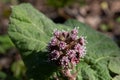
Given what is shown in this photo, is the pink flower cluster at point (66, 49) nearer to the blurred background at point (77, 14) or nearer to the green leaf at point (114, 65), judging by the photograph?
the green leaf at point (114, 65)

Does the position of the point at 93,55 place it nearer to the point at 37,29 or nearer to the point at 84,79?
the point at 84,79

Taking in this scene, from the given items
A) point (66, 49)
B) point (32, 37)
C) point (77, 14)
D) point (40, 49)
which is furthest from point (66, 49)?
point (77, 14)

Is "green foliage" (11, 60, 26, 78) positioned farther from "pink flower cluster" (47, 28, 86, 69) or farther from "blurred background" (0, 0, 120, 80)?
"pink flower cluster" (47, 28, 86, 69)

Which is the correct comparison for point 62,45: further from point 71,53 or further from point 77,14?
point 77,14

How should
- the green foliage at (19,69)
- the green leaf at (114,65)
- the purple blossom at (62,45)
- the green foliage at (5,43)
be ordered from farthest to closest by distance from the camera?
the green foliage at (5,43)
the green foliage at (19,69)
the green leaf at (114,65)
the purple blossom at (62,45)

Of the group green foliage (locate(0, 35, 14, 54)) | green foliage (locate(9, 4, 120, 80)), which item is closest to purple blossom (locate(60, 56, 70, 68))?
green foliage (locate(9, 4, 120, 80))

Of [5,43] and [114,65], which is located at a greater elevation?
[5,43]

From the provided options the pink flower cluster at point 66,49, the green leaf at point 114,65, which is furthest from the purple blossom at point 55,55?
Result: the green leaf at point 114,65
